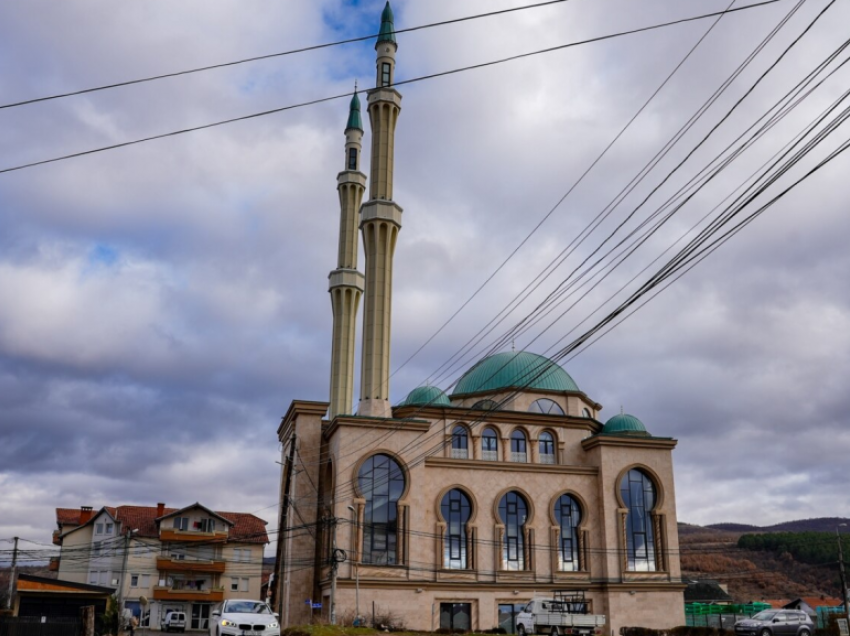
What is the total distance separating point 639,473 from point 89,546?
43.9 metres

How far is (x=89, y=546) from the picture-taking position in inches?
2630

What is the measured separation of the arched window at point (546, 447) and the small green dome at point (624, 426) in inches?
150

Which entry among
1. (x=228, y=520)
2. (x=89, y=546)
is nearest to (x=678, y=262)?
(x=228, y=520)

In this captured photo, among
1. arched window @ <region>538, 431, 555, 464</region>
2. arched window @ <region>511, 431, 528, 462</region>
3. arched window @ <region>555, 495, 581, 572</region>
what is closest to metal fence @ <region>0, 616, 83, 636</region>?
arched window @ <region>555, 495, 581, 572</region>

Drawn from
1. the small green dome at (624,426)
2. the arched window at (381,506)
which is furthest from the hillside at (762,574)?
the arched window at (381,506)

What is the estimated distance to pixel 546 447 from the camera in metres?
55.6

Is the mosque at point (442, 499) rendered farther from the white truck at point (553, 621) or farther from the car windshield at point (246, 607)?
the car windshield at point (246, 607)

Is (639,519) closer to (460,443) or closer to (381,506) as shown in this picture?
(460,443)

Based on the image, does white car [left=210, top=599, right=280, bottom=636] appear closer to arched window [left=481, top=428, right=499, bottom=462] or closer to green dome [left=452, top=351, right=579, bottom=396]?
arched window [left=481, top=428, right=499, bottom=462]

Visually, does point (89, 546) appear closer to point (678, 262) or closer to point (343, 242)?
point (343, 242)

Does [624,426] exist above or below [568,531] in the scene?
above

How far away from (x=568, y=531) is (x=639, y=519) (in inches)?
183

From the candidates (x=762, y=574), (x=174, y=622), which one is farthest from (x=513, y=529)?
(x=762, y=574)

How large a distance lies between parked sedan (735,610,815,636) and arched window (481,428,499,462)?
942 inches
